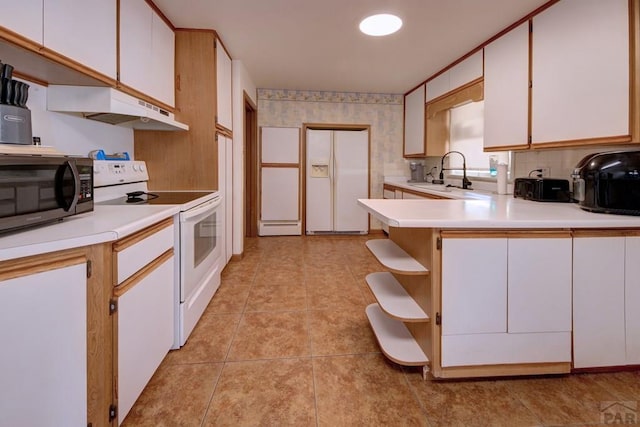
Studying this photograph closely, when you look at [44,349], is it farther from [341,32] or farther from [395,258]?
[341,32]

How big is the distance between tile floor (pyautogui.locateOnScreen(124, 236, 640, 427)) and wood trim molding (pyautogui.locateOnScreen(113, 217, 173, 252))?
746mm

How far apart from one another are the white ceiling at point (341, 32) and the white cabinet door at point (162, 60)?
128mm

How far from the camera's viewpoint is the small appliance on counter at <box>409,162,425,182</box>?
5.15 m

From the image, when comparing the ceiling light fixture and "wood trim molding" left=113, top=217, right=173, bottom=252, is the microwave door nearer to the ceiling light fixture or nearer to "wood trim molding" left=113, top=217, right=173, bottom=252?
"wood trim molding" left=113, top=217, right=173, bottom=252

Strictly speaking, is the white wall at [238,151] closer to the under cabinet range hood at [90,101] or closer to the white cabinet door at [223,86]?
the white cabinet door at [223,86]

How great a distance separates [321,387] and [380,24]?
2549mm

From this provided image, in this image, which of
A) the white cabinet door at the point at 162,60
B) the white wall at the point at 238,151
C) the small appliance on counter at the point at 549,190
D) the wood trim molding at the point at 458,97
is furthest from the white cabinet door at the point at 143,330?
the wood trim molding at the point at 458,97

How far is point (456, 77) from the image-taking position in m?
3.65

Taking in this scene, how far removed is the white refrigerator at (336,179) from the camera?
5129 millimetres

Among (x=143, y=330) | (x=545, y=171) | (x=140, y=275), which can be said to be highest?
(x=545, y=171)

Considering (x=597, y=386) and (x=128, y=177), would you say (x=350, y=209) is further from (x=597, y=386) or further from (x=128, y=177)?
(x=597, y=386)

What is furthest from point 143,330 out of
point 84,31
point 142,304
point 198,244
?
point 84,31

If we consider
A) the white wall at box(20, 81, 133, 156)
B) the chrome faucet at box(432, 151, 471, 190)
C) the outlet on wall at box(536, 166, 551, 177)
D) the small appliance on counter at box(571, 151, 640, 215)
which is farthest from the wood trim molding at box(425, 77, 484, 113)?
the white wall at box(20, 81, 133, 156)

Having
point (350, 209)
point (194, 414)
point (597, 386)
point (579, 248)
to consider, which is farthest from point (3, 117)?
point (350, 209)
